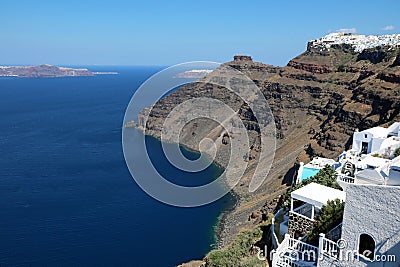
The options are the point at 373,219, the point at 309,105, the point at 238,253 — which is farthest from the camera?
the point at 309,105

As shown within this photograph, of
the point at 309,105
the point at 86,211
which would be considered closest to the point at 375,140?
the point at 86,211

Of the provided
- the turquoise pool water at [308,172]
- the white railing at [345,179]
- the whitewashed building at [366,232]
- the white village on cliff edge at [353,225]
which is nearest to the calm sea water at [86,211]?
the turquoise pool water at [308,172]

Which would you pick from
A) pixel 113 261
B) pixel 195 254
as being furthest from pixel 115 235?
pixel 195 254

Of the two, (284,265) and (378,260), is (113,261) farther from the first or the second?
(378,260)

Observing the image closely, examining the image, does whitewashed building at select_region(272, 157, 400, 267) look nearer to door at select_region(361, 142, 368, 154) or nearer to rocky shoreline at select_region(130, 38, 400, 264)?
door at select_region(361, 142, 368, 154)

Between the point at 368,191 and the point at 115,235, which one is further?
the point at 115,235

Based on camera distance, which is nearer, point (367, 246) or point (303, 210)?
point (367, 246)

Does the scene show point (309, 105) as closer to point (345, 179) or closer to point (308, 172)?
point (308, 172)

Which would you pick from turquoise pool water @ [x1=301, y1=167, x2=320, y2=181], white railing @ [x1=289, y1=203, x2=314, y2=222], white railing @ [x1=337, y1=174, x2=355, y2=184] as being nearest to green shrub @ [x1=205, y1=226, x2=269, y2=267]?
turquoise pool water @ [x1=301, y1=167, x2=320, y2=181]
